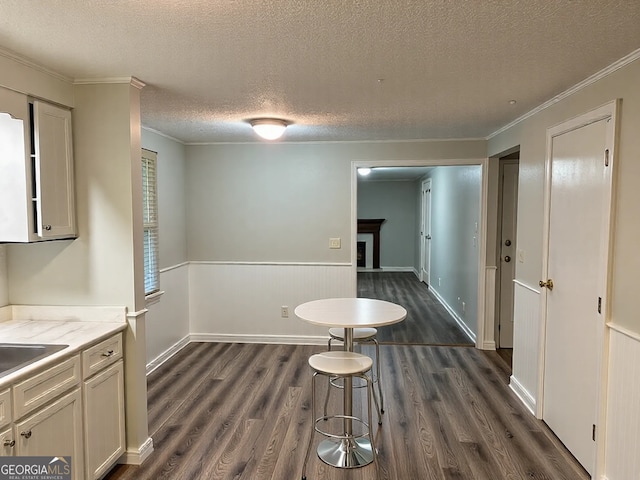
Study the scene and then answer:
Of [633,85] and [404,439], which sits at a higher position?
[633,85]

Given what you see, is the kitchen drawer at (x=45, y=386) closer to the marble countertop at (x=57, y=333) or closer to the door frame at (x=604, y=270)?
the marble countertop at (x=57, y=333)

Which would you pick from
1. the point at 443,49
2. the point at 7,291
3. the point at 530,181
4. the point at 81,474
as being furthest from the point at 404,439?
the point at 7,291

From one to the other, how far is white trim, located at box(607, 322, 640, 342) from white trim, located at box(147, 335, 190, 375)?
11.9ft

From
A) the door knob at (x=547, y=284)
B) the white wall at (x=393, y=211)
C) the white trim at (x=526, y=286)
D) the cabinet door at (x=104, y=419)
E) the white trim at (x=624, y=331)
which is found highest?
the white wall at (x=393, y=211)

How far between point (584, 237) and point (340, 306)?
1556 millimetres

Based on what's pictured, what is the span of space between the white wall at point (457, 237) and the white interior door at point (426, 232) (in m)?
0.50

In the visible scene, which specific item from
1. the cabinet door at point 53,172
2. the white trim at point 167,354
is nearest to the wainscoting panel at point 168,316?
the white trim at point 167,354

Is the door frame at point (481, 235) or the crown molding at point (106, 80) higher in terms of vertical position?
the crown molding at point (106, 80)

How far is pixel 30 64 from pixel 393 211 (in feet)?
28.0

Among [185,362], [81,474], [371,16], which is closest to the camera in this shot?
[371,16]

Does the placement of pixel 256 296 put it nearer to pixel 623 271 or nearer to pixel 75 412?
pixel 75 412

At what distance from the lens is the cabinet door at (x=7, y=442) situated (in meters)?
1.63

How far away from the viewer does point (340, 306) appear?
9.48ft

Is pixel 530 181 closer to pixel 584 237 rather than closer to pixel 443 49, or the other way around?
pixel 584 237
